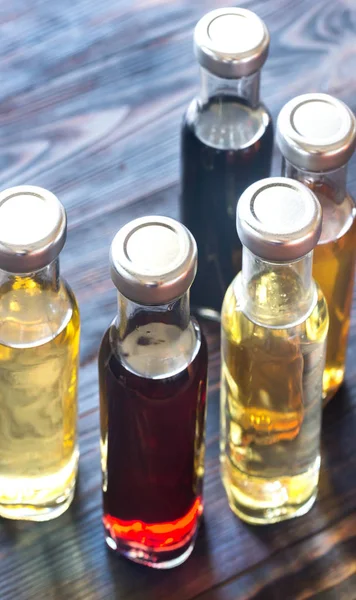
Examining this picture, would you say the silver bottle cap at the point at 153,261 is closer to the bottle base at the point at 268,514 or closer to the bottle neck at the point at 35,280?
the bottle neck at the point at 35,280

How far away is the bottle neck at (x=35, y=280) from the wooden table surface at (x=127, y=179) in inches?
6.2

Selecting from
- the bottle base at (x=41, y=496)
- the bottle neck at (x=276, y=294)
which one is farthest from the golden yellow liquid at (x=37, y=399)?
the bottle neck at (x=276, y=294)

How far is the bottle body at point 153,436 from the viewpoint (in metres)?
0.59

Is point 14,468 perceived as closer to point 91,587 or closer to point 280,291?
point 91,587

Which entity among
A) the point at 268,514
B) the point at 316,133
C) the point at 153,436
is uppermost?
the point at 316,133

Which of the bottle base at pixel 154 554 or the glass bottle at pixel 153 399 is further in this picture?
the bottle base at pixel 154 554

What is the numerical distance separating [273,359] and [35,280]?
14 cm

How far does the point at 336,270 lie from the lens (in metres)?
0.70

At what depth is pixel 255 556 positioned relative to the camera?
68cm

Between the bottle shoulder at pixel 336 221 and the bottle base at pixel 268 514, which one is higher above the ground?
the bottle shoulder at pixel 336 221

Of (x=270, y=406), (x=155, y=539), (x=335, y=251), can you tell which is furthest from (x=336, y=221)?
(x=155, y=539)

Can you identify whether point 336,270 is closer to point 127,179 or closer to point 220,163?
point 220,163

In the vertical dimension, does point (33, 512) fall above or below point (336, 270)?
below

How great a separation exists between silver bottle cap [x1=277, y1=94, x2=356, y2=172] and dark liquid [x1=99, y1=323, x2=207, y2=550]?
12 centimetres
